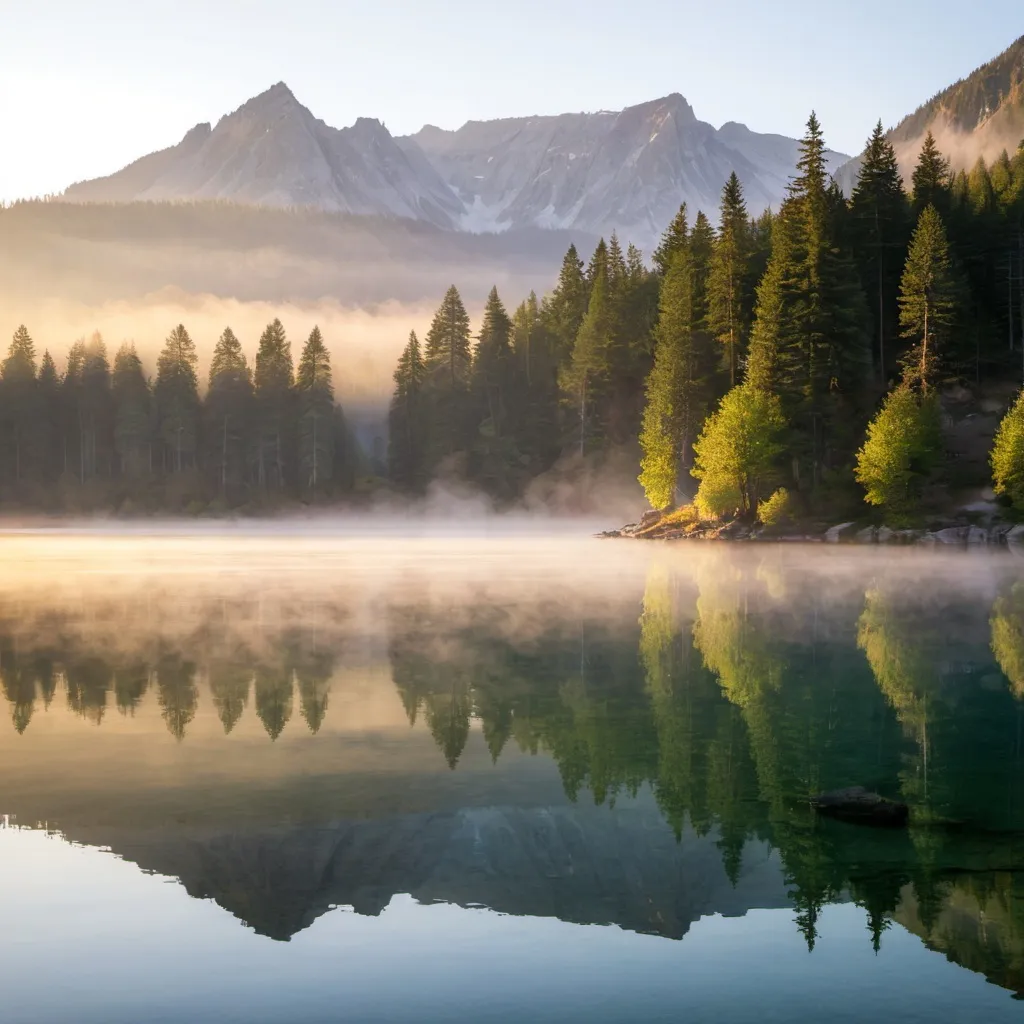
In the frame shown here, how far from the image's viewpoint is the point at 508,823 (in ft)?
47.8

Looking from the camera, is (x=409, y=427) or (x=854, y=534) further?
(x=409, y=427)

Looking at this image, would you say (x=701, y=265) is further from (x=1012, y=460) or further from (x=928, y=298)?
(x=1012, y=460)

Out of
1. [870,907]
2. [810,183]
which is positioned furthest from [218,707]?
[810,183]

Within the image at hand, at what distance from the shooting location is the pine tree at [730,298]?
9419 cm

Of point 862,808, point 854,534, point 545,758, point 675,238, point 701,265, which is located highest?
point 675,238

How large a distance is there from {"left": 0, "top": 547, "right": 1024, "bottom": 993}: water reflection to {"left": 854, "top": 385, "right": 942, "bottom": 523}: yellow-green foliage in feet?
123

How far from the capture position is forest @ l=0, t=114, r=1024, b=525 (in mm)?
82500

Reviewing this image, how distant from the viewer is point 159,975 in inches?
402

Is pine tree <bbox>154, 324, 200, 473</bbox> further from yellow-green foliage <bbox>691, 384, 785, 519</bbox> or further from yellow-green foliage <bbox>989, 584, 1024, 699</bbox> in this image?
yellow-green foliage <bbox>989, 584, 1024, 699</bbox>

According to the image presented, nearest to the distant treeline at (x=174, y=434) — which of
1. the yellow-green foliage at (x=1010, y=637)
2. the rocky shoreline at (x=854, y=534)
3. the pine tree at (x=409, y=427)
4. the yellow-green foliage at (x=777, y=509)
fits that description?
the pine tree at (x=409, y=427)

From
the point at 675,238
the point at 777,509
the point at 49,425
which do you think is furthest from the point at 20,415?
the point at 777,509

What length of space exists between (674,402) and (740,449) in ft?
54.4

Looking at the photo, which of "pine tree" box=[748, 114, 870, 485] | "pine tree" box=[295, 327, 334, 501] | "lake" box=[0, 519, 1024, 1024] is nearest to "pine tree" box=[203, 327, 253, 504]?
"pine tree" box=[295, 327, 334, 501]

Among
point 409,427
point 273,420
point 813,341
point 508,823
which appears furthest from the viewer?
point 273,420
